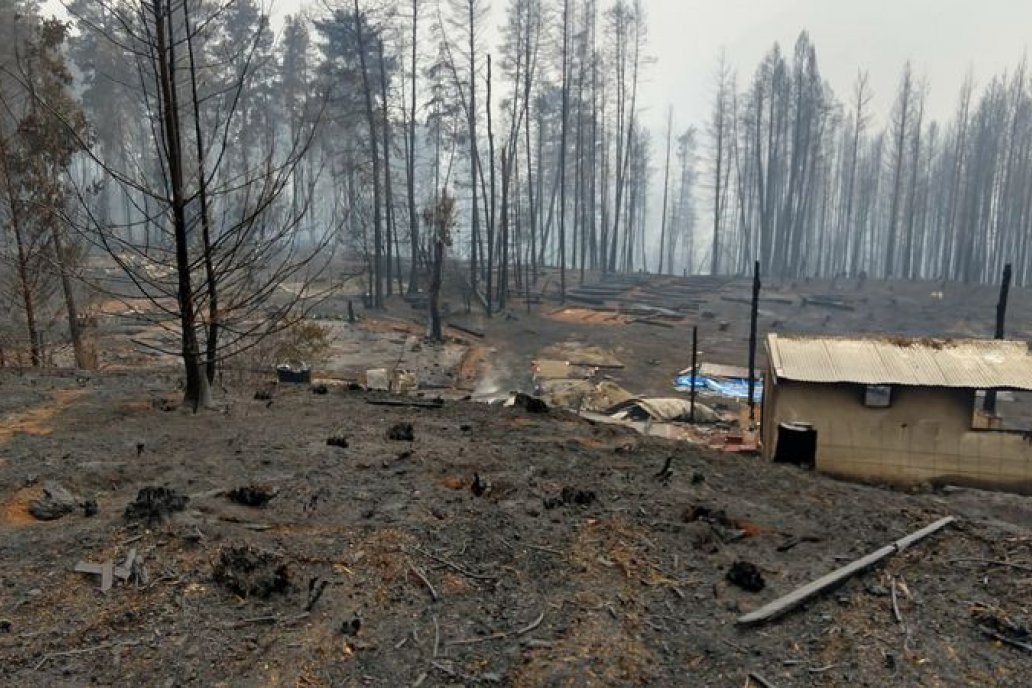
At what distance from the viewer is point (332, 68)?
117 ft

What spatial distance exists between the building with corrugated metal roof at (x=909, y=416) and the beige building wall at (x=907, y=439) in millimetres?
14

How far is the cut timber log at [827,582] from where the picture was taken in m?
4.86

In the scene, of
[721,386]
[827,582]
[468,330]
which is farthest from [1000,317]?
[468,330]

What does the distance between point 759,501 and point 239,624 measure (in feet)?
17.2

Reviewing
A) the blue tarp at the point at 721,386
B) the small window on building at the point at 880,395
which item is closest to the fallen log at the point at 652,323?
the blue tarp at the point at 721,386

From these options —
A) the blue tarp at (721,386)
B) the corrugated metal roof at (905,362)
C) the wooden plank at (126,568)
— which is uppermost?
the corrugated metal roof at (905,362)

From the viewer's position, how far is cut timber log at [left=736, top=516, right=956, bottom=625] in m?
4.86

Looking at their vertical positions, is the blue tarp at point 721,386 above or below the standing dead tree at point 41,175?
below

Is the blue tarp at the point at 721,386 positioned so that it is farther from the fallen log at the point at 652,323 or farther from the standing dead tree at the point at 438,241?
the fallen log at the point at 652,323

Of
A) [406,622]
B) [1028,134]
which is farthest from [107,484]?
[1028,134]

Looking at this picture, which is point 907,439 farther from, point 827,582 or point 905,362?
point 827,582

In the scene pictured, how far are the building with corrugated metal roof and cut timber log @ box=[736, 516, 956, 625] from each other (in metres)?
3.64

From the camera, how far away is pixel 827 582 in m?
5.26

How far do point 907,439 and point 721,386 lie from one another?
10.2 m
